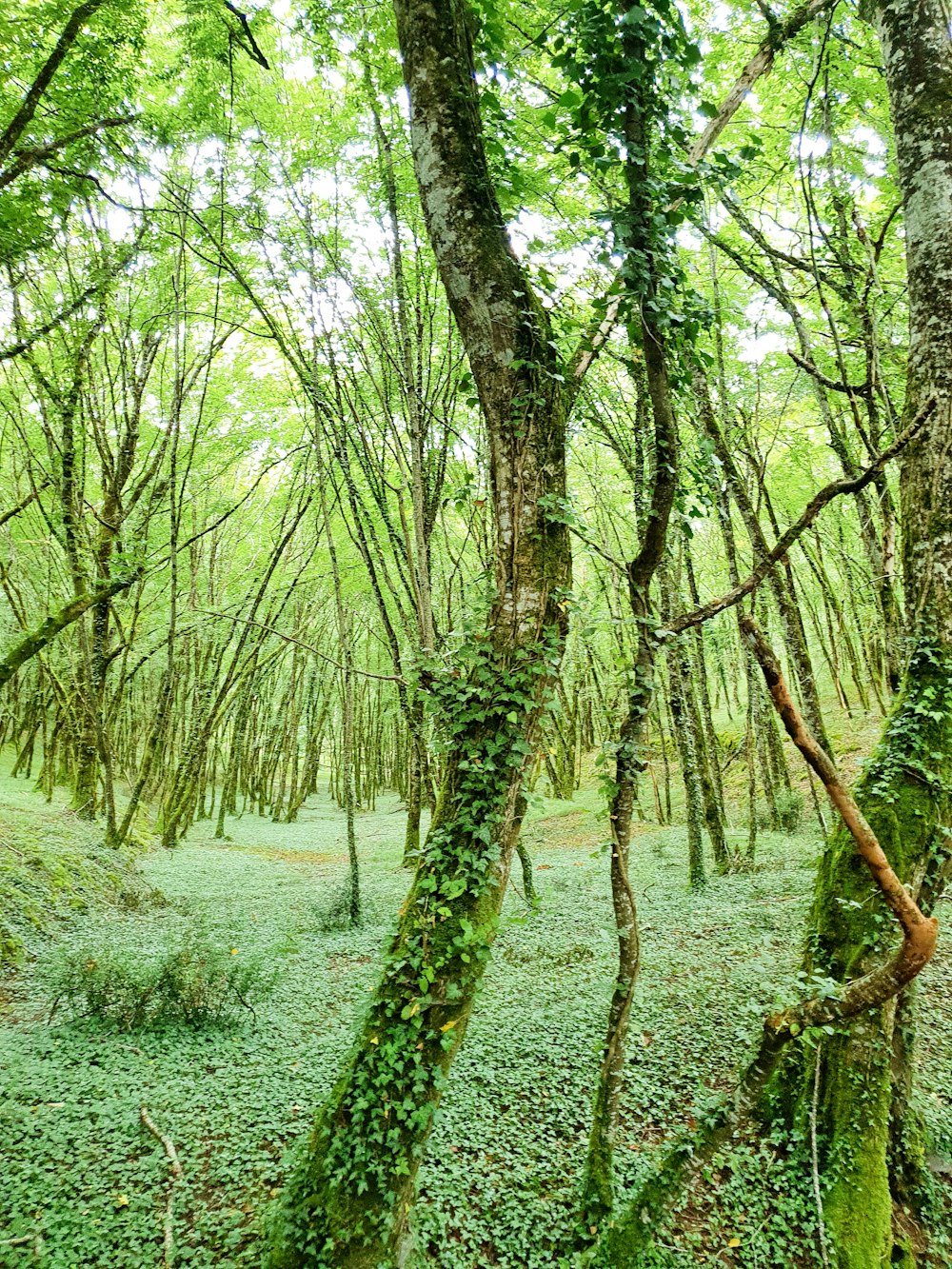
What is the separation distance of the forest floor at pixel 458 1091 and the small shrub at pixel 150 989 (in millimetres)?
117


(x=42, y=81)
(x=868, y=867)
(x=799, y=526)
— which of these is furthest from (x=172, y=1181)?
(x=42, y=81)

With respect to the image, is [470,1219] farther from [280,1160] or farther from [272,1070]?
[272,1070]

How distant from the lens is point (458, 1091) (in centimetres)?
377

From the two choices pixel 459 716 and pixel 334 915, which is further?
pixel 334 915

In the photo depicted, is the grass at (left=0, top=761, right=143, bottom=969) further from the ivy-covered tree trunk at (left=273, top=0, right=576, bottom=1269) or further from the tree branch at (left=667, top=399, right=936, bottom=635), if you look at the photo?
the tree branch at (left=667, top=399, right=936, bottom=635)

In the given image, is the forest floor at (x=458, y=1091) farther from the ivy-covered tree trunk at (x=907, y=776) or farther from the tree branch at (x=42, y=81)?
the tree branch at (x=42, y=81)

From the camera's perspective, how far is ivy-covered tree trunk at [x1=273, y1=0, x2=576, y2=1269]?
7.30 feet

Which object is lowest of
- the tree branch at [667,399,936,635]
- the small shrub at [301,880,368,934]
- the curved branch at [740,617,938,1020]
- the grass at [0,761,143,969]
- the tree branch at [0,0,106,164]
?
the small shrub at [301,880,368,934]

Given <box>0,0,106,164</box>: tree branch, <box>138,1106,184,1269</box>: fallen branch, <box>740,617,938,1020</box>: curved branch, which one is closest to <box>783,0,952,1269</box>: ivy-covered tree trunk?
<box>740,617,938,1020</box>: curved branch

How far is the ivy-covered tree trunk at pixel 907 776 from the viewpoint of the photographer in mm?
2965

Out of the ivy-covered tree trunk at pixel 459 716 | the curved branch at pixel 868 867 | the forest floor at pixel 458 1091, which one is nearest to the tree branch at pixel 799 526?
the curved branch at pixel 868 867

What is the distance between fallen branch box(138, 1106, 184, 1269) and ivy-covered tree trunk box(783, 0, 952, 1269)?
9.21 feet

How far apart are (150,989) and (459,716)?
357 centimetres

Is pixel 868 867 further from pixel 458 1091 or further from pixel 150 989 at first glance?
pixel 150 989
